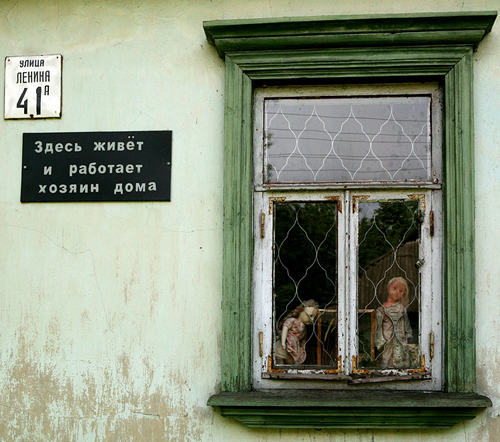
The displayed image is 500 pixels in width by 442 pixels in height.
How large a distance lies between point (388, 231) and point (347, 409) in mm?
1003

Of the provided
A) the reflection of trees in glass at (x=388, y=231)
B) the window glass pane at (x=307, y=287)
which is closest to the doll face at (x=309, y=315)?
the window glass pane at (x=307, y=287)

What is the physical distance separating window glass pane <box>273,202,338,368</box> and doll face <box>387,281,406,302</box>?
31 cm

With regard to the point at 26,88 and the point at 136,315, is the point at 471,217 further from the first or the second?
the point at 26,88

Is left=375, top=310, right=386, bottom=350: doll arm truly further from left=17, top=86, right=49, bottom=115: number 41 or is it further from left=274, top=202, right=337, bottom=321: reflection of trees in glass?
left=17, top=86, right=49, bottom=115: number 41

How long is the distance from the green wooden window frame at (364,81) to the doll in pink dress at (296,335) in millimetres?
186

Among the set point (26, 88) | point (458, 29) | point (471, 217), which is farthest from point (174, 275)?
point (458, 29)

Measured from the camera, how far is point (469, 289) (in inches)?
129

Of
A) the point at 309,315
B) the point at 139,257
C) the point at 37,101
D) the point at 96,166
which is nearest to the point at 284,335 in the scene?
the point at 309,315

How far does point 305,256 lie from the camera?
3463 mm

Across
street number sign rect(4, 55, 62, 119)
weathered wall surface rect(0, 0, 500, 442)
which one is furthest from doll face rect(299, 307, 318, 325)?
street number sign rect(4, 55, 62, 119)

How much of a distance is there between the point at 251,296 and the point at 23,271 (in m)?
1.34

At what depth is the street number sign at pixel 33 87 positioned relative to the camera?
360 centimetres

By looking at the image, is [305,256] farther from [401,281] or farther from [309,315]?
[401,281]

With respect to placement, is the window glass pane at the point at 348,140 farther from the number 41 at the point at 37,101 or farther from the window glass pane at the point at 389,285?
the number 41 at the point at 37,101
